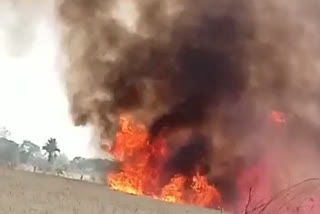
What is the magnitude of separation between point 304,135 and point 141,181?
953 cm

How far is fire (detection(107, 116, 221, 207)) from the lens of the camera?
30.0 meters

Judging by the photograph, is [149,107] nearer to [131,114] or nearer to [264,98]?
[131,114]

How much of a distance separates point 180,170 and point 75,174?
506 inches

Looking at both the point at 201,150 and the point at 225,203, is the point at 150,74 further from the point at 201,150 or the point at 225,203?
the point at 225,203

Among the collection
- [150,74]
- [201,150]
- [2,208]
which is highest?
[150,74]

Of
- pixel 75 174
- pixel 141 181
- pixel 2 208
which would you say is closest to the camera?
pixel 2 208

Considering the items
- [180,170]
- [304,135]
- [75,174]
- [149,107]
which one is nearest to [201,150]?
[180,170]

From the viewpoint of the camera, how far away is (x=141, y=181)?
30.5 metres

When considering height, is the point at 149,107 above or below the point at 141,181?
above

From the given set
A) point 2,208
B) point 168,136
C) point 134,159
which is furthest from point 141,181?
point 2,208

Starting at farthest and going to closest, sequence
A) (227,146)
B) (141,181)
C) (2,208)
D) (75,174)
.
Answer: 1. (75,174)
2. (227,146)
3. (141,181)
4. (2,208)

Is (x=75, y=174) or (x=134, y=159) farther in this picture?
(x=75, y=174)

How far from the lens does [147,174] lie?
102 feet

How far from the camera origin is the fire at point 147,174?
30000 millimetres
